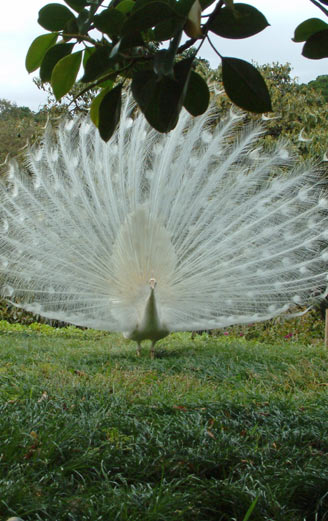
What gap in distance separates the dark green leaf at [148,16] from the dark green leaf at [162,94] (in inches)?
3.7

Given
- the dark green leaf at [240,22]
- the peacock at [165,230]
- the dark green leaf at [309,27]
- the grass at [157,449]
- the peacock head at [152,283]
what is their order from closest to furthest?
Result: the dark green leaf at [240,22] < the dark green leaf at [309,27] < the grass at [157,449] < the peacock head at [152,283] < the peacock at [165,230]

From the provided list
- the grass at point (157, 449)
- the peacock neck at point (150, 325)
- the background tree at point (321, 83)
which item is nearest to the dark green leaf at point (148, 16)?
the grass at point (157, 449)

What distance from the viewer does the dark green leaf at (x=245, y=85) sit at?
112 centimetres

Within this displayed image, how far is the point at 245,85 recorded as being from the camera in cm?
113

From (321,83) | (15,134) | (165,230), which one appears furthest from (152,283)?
(15,134)

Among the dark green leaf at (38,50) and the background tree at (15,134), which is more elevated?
the background tree at (15,134)

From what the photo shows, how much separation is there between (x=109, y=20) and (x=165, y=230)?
4711 mm

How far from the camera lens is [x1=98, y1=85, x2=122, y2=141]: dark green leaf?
1229 mm

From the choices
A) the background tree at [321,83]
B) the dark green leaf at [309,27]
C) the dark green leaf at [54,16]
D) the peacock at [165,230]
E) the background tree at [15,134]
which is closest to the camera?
the dark green leaf at [54,16]

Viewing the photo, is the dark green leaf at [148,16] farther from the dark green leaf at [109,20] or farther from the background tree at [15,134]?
the background tree at [15,134]

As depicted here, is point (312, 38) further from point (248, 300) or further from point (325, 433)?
point (248, 300)

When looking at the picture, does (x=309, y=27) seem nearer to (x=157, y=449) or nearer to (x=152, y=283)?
(x=157, y=449)

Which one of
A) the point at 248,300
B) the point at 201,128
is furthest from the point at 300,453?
the point at 201,128

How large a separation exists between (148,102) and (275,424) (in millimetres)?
2370
